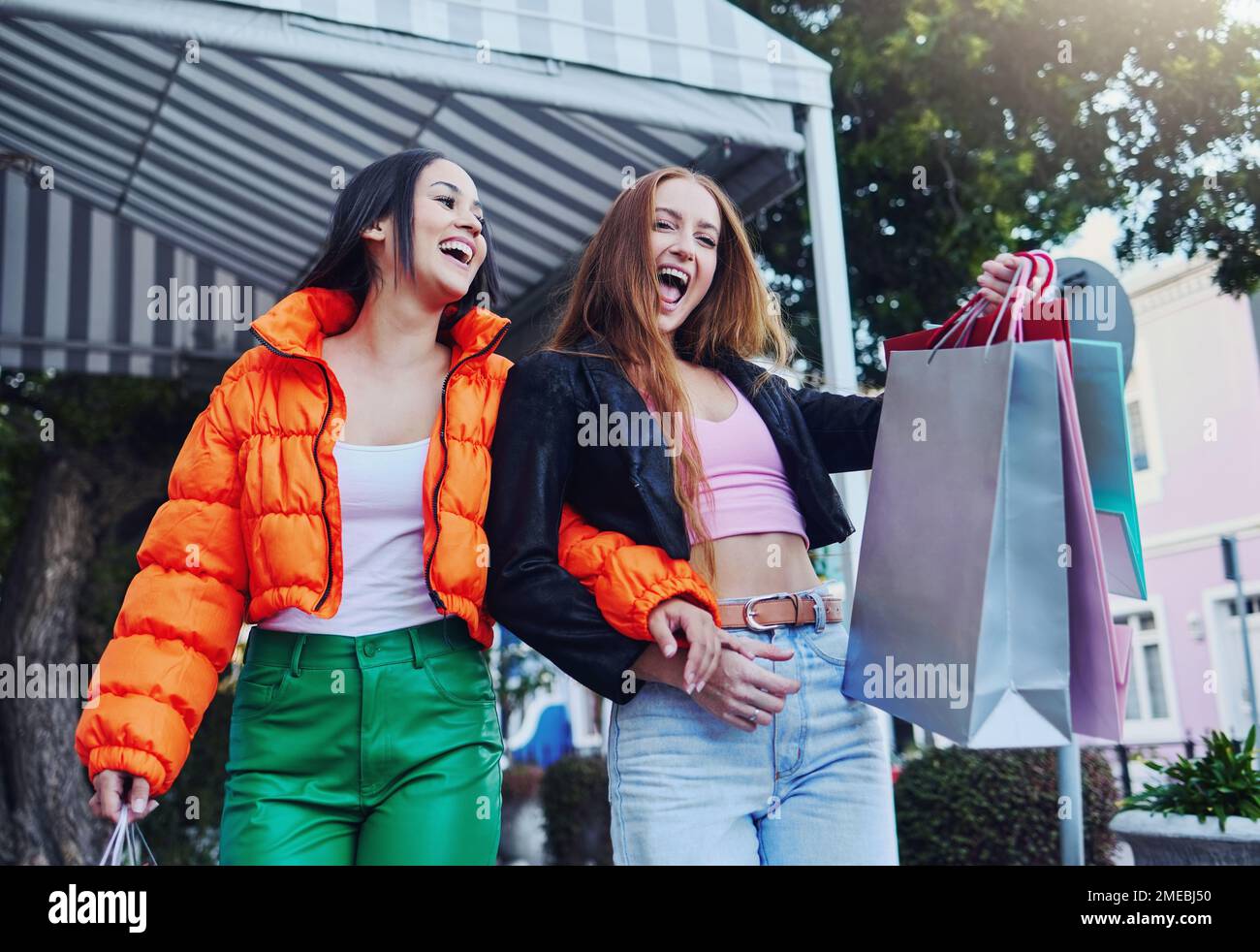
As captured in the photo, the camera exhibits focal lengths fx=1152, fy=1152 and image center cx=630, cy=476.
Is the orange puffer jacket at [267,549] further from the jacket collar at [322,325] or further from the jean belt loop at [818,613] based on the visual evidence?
the jean belt loop at [818,613]

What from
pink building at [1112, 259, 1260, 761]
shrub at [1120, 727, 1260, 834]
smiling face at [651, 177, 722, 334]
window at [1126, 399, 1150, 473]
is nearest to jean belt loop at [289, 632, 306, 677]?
smiling face at [651, 177, 722, 334]

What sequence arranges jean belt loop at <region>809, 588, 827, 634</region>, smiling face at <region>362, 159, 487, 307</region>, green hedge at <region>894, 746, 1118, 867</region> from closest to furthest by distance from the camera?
jean belt loop at <region>809, 588, 827, 634</region>, smiling face at <region>362, 159, 487, 307</region>, green hedge at <region>894, 746, 1118, 867</region>

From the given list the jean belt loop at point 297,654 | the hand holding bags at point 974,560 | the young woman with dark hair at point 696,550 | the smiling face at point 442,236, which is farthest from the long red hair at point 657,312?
the jean belt loop at point 297,654

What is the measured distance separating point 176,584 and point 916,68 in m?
5.68

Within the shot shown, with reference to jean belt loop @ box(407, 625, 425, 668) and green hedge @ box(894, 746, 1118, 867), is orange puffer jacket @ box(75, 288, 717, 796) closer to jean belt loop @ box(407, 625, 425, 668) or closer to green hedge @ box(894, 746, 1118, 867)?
jean belt loop @ box(407, 625, 425, 668)

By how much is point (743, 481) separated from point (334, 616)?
2.52 ft

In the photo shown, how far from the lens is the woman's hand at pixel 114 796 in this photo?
1.91 metres

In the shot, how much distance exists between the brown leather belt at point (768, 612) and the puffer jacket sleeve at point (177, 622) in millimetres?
914

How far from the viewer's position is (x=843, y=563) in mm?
4281

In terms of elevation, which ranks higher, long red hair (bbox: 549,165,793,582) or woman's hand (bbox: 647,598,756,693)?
long red hair (bbox: 549,165,793,582)

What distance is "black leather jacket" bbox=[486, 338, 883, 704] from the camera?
6.25 feet

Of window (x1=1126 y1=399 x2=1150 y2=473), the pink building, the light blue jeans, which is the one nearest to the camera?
the light blue jeans

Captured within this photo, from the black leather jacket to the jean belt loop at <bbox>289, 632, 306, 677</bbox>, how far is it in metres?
0.34
